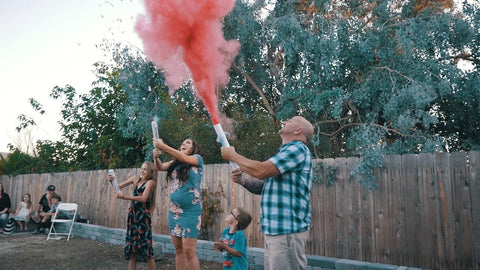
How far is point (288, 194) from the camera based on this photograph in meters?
3.12

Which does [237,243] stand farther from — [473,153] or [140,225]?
[473,153]

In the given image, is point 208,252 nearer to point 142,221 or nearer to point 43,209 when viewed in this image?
point 142,221

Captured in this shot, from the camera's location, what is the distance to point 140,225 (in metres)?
5.74

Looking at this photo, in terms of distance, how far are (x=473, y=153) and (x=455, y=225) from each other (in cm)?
104

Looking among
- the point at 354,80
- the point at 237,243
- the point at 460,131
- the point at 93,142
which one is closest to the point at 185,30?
the point at 237,243

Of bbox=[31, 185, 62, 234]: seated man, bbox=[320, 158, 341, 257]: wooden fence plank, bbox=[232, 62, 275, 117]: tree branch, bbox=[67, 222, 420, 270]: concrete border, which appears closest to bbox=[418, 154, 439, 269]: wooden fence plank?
bbox=[67, 222, 420, 270]: concrete border

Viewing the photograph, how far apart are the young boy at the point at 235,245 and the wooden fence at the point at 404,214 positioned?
2.29m

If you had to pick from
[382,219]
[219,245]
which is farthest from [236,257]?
[382,219]

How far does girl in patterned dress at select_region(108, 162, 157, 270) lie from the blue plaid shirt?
2930mm

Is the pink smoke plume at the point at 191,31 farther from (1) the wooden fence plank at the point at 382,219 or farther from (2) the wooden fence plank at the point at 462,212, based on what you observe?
(2) the wooden fence plank at the point at 462,212

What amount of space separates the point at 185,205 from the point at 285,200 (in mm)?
2088

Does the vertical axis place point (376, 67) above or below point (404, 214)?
above

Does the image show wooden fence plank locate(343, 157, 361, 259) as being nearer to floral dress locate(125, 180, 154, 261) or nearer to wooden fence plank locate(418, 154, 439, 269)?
wooden fence plank locate(418, 154, 439, 269)

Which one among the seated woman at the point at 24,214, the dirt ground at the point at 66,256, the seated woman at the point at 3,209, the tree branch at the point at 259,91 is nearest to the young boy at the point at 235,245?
the dirt ground at the point at 66,256
